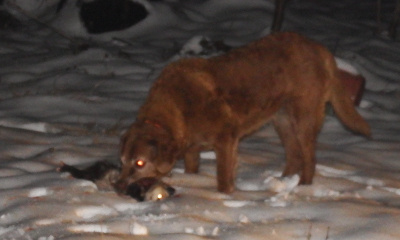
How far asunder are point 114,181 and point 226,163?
2.96 ft

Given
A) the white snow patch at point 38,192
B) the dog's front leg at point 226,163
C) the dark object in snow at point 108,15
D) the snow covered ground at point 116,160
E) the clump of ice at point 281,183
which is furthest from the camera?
the dark object in snow at point 108,15

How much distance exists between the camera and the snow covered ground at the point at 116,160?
3.95 meters

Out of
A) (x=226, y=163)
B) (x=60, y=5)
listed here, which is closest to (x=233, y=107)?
(x=226, y=163)

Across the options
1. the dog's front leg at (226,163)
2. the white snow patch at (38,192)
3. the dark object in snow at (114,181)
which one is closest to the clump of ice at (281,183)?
the dog's front leg at (226,163)

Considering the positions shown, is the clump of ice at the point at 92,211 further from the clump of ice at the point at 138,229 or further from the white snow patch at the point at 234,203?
the white snow patch at the point at 234,203

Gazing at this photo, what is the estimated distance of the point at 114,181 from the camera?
4.61 metres

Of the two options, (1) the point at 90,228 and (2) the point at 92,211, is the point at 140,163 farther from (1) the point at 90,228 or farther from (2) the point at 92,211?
(1) the point at 90,228

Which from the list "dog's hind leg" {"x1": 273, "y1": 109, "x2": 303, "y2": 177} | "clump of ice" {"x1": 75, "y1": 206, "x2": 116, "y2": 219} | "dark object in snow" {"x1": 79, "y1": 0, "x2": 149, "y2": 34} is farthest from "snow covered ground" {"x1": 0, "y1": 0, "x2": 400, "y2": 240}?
"dark object in snow" {"x1": 79, "y1": 0, "x2": 149, "y2": 34}

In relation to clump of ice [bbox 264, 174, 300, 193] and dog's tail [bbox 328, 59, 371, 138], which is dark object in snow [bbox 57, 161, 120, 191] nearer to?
clump of ice [bbox 264, 174, 300, 193]

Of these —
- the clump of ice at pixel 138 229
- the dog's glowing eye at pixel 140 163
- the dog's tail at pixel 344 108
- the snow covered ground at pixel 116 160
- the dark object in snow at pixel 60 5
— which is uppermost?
the dog's tail at pixel 344 108

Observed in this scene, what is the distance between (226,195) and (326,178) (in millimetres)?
1083

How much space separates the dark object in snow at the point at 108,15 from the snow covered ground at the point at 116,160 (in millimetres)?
270

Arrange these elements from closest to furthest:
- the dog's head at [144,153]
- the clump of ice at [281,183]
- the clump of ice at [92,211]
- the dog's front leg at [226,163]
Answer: the clump of ice at [92,211]
the dog's head at [144,153]
the dog's front leg at [226,163]
the clump of ice at [281,183]

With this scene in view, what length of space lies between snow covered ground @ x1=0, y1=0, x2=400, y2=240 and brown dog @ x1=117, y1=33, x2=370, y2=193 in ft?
0.91
